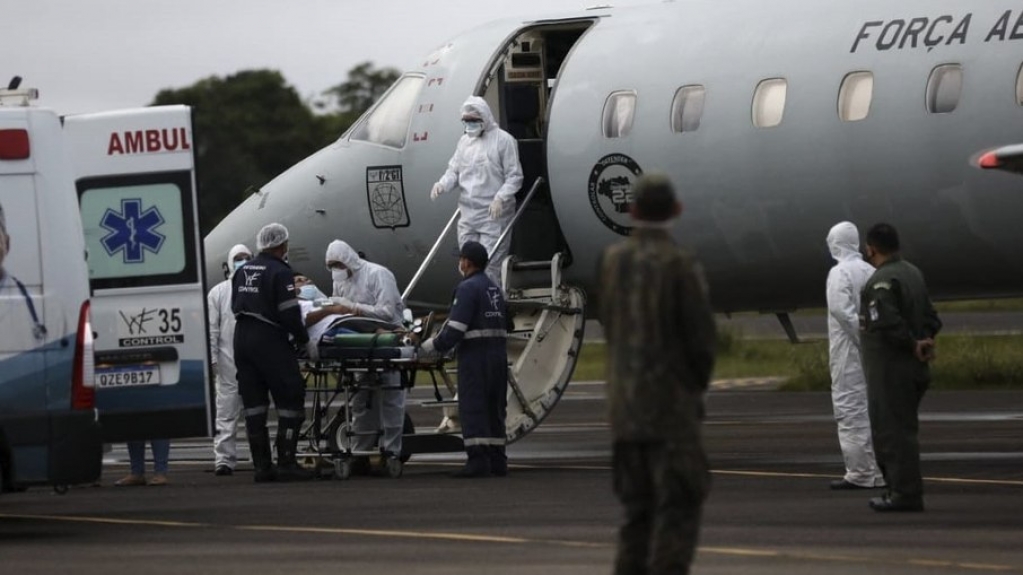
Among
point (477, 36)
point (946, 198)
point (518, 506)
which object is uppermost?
point (477, 36)

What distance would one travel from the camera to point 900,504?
47.3ft

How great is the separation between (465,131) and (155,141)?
5653 mm

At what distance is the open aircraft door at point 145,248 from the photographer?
619 inches

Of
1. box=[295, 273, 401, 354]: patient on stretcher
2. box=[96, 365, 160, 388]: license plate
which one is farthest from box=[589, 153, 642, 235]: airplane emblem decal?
box=[96, 365, 160, 388]: license plate

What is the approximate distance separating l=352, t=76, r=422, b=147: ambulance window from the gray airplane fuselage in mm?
34

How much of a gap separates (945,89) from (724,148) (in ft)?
7.46

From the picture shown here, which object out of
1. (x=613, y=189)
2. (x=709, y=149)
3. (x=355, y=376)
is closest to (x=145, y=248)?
(x=355, y=376)

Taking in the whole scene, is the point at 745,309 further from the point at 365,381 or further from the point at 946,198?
the point at 365,381

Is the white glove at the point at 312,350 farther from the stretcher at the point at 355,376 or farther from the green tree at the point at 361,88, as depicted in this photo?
the green tree at the point at 361,88

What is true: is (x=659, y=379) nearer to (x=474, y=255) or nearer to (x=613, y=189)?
(x=474, y=255)

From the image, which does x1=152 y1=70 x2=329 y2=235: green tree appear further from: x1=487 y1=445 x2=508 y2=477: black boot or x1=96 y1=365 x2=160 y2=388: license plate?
x1=96 y1=365 x2=160 y2=388: license plate

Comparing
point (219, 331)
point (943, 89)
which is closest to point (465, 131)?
point (219, 331)

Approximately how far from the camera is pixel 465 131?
2122 cm

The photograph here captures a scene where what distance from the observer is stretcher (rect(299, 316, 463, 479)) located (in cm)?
1798
